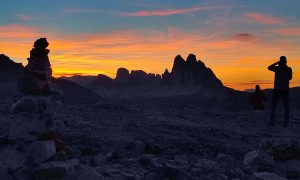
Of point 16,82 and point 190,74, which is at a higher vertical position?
point 190,74

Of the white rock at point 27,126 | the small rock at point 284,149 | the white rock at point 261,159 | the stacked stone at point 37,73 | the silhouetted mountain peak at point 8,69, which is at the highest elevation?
the silhouetted mountain peak at point 8,69

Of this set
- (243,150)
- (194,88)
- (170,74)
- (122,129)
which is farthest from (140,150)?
(170,74)

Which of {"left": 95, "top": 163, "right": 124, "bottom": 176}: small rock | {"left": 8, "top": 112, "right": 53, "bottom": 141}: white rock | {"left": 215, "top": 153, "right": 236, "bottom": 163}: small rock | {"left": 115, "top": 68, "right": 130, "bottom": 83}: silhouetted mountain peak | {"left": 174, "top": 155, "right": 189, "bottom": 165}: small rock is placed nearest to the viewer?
{"left": 8, "top": 112, "right": 53, "bottom": 141}: white rock

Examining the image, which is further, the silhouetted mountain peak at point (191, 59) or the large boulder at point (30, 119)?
the silhouetted mountain peak at point (191, 59)

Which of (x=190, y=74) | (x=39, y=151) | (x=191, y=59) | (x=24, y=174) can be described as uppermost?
(x=191, y=59)

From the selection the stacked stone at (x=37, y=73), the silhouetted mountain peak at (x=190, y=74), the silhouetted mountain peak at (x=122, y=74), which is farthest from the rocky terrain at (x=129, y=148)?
the silhouetted mountain peak at (x=122, y=74)

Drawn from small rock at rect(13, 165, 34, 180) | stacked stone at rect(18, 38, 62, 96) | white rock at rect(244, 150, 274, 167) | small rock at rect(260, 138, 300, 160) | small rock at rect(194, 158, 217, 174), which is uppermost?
stacked stone at rect(18, 38, 62, 96)

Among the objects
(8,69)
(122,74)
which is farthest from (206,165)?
(122,74)

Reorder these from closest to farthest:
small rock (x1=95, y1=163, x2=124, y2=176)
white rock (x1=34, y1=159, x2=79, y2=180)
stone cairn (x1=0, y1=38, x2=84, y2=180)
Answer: white rock (x1=34, y1=159, x2=79, y2=180)
stone cairn (x1=0, y1=38, x2=84, y2=180)
small rock (x1=95, y1=163, x2=124, y2=176)

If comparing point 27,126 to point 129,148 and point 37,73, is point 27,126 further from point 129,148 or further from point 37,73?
point 129,148

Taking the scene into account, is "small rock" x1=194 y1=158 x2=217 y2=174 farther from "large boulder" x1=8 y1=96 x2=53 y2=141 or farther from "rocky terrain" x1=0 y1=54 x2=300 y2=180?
"large boulder" x1=8 y1=96 x2=53 y2=141

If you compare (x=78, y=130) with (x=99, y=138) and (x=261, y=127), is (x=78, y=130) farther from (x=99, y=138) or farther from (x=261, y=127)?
(x=261, y=127)

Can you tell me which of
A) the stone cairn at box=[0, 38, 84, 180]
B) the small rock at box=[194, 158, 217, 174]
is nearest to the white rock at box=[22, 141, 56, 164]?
the stone cairn at box=[0, 38, 84, 180]

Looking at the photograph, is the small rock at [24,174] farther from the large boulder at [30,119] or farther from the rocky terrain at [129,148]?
the large boulder at [30,119]
